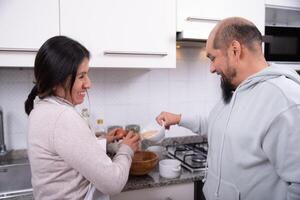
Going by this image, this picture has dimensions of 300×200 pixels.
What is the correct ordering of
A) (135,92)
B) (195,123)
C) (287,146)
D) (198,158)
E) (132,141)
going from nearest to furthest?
(287,146), (132,141), (195,123), (198,158), (135,92)

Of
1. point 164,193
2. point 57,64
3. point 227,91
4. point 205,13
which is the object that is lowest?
point 164,193

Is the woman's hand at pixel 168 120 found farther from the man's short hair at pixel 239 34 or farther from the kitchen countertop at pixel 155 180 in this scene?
the man's short hair at pixel 239 34

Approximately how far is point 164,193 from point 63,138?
741mm

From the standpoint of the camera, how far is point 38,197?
3.02 ft

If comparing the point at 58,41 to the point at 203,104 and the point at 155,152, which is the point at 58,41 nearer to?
the point at 155,152

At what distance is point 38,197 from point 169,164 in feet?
2.17

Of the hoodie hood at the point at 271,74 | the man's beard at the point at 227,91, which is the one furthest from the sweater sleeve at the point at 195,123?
the hoodie hood at the point at 271,74

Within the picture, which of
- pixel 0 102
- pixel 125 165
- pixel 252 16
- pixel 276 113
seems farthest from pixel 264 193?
pixel 0 102

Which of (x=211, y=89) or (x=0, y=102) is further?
(x=211, y=89)

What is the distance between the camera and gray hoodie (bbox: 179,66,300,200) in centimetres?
78

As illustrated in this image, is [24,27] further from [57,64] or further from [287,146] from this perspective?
[287,146]

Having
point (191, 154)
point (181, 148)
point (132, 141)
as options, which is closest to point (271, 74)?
point (132, 141)

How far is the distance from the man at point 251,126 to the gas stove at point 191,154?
1.27ft

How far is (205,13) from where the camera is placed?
1480 mm
